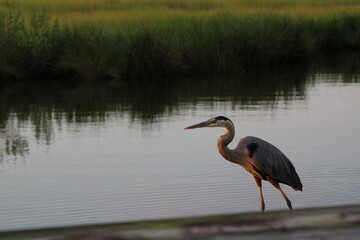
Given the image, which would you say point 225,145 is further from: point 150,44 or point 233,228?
point 150,44

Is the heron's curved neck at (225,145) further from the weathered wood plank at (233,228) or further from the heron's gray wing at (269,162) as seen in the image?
the weathered wood plank at (233,228)

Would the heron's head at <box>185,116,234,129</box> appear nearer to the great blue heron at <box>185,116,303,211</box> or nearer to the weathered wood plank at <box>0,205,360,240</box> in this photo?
the great blue heron at <box>185,116,303,211</box>

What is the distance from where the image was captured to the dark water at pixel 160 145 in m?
7.78

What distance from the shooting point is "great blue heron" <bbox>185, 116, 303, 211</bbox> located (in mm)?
7695

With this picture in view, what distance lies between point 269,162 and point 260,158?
0.08 meters

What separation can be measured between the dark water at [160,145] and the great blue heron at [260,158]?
0.23 metres

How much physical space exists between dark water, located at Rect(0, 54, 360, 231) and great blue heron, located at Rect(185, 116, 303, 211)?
0.23 meters

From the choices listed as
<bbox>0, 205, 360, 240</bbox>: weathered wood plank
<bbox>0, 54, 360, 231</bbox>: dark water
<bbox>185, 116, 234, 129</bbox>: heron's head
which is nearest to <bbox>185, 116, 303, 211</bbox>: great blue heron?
<bbox>185, 116, 234, 129</bbox>: heron's head

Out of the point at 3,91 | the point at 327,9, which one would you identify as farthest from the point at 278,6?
the point at 3,91

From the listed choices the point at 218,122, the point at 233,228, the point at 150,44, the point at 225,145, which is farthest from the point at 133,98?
the point at 233,228

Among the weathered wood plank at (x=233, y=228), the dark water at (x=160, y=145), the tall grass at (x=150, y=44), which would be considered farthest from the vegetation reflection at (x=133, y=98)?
the weathered wood plank at (x=233, y=228)

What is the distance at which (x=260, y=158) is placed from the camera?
778 cm

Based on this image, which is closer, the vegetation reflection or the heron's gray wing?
the heron's gray wing

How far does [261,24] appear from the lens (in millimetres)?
20703
